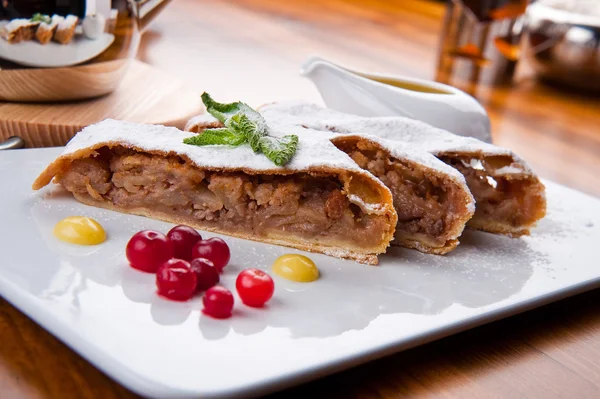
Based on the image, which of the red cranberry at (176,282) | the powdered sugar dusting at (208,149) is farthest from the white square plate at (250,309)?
the powdered sugar dusting at (208,149)

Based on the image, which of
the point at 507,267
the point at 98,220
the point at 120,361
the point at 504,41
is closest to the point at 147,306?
the point at 120,361

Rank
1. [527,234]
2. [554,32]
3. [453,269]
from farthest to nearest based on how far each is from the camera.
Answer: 1. [554,32]
2. [527,234]
3. [453,269]

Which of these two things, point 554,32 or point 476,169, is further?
point 554,32

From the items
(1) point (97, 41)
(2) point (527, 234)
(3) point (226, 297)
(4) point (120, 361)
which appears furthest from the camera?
(1) point (97, 41)

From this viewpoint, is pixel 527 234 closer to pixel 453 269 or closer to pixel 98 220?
pixel 453 269

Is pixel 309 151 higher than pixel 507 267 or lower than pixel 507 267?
higher

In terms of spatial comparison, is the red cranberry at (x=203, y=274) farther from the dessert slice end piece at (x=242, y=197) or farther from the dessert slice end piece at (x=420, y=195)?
the dessert slice end piece at (x=420, y=195)

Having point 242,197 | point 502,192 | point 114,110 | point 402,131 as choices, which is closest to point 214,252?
point 242,197
